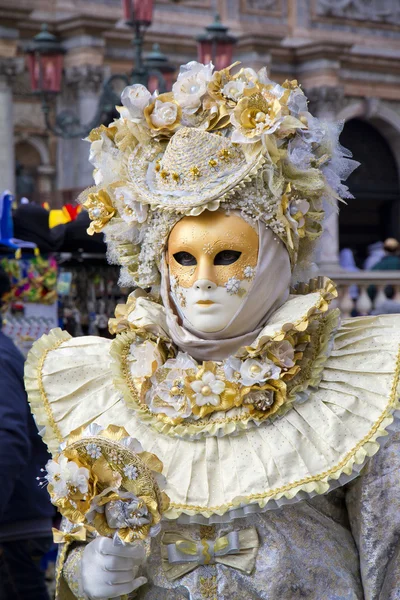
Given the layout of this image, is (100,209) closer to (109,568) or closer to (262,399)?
(262,399)

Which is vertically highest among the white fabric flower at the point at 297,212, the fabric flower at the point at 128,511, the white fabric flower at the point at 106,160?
the white fabric flower at the point at 106,160

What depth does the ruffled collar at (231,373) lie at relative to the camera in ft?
9.59

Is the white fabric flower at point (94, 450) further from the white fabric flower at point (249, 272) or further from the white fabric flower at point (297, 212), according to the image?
the white fabric flower at point (297, 212)

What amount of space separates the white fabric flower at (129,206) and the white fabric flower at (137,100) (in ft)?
0.59

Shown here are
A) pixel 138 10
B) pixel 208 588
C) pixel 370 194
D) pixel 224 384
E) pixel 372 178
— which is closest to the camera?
pixel 208 588

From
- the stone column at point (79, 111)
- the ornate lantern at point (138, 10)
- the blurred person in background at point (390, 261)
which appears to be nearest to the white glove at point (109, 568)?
the ornate lantern at point (138, 10)

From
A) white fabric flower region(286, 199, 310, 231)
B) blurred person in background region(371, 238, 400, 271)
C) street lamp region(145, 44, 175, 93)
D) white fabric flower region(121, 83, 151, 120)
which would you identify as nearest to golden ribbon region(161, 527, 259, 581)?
white fabric flower region(286, 199, 310, 231)

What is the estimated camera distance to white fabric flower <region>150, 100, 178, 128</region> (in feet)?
10.0

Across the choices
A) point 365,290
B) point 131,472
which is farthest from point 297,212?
point 365,290

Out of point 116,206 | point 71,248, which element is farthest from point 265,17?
point 116,206

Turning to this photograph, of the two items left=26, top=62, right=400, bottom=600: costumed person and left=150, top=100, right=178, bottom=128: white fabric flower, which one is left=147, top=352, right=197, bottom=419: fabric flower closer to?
left=26, top=62, right=400, bottom=600: costumed person

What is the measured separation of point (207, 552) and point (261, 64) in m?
13.0

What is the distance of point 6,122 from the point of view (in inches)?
528

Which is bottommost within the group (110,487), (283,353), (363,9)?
(110,487)
